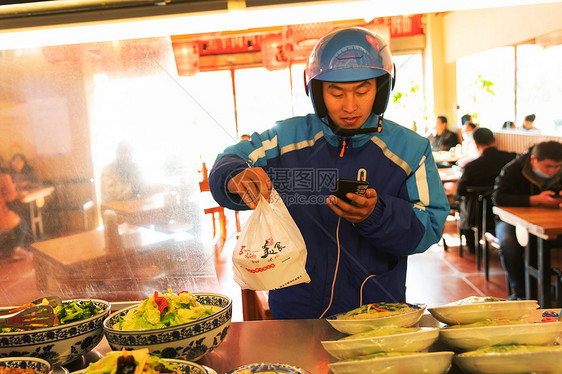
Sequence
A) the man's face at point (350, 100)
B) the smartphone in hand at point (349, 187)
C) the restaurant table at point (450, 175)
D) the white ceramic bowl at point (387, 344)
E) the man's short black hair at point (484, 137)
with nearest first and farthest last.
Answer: the white ceramic bowl at point (387, 344), the smartphone in hand at point (349, 187), the man's face at point (350, 100), the man's short black hair at point (484, 137), the restaurant table at point (450, 175)

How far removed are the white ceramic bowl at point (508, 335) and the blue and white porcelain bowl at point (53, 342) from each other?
80 centimetres

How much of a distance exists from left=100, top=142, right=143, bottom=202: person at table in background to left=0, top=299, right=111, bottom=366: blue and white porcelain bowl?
71cm

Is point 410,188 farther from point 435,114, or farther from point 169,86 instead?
point 435,114

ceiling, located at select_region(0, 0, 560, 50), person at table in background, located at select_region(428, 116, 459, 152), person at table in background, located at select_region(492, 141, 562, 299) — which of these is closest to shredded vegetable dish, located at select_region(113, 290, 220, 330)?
ceiling, located at select_region(0, 0, 560, 50)

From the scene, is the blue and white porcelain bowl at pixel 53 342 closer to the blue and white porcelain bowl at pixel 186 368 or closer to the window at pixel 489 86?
the blue and white porcelain bowl at pixel 186 368

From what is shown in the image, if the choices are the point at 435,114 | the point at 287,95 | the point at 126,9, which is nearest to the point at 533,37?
the point at 435,114

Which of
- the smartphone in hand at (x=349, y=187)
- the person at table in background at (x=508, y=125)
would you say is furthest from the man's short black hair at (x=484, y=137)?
the smartphone in hand at (x=349, y=187)

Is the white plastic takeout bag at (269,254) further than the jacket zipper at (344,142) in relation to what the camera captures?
No

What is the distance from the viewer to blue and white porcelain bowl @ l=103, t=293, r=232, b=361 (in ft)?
3.14

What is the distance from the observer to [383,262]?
153 centimetres

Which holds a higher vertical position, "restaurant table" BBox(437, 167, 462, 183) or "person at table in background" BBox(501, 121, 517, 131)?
"person at table in background" BBox(501, 121, 517, 131)

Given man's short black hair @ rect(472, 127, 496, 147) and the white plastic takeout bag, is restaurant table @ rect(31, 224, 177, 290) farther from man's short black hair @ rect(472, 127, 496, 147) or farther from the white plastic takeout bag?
man's short black hair @ rect(472, 127, 496, 147)

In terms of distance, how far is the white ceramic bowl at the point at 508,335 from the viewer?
2.91ft

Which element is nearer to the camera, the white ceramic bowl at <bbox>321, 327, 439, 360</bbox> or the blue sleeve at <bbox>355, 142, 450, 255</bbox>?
the white ceramic bowl at <bbox>321, 327, 439, 360</bbox>
